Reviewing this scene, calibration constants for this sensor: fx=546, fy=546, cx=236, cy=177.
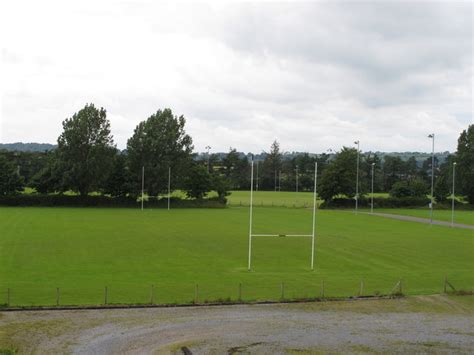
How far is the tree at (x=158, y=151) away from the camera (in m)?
103

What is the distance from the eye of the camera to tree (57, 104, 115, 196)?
326 ft

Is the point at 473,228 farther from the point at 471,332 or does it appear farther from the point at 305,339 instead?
the point at 305,339

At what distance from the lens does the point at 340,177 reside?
4400 inches

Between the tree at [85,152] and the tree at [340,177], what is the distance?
43525 millimetres

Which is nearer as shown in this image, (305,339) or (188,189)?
(305,339)

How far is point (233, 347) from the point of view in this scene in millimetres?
20875

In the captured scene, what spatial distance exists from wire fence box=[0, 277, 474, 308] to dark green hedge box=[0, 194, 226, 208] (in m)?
72.7

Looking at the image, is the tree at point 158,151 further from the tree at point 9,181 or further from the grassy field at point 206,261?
the grassy field at point 206,261

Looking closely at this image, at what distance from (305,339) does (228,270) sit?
51.8 feet

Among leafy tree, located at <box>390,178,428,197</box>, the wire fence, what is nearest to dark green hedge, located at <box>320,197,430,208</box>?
leafy tree, located at <box>390,178,428,197</box>

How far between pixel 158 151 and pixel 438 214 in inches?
2076

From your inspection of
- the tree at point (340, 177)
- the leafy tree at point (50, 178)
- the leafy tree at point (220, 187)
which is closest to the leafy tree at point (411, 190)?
the tree at point (340, 177)

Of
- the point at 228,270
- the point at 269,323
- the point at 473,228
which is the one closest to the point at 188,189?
the point at 473,228

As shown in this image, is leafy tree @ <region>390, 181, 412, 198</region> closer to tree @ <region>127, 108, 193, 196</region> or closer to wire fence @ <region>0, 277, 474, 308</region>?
tree @ <region>127, 108, 193, 196</region>
